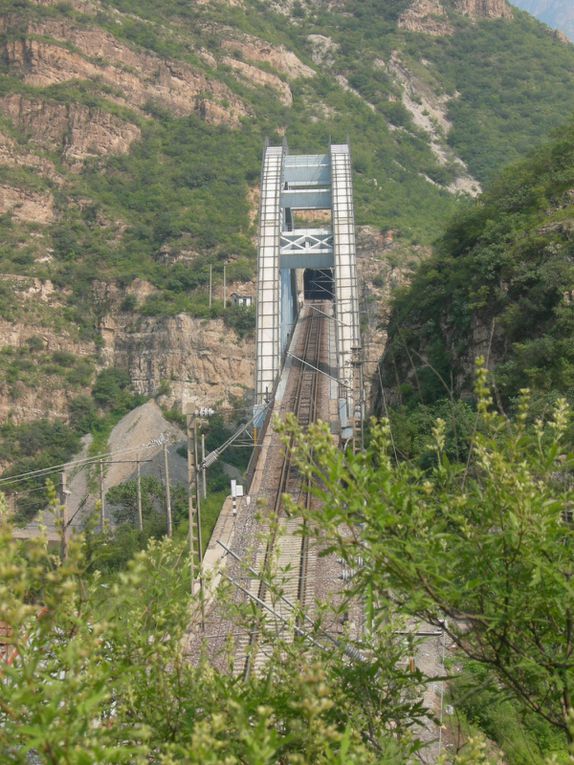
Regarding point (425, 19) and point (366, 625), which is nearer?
point (366, 625)

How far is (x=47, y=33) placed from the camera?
70.4 m

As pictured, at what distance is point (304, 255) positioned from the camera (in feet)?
101

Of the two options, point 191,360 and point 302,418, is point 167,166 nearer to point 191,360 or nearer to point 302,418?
point 191,360

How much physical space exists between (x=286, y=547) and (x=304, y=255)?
53.8 feet

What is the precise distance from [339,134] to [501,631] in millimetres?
77929

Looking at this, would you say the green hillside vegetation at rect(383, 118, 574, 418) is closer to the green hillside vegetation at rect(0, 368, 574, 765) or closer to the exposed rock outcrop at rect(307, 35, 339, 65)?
the green hillside vegetation at rect(0, 368, 574, 765)

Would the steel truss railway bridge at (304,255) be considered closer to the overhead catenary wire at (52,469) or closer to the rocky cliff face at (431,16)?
the overhead catenary wire at (52,469)

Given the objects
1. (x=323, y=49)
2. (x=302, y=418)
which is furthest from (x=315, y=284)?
(x=323, y=49)

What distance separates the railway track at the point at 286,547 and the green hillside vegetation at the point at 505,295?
3470 mm

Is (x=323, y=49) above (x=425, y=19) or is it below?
below

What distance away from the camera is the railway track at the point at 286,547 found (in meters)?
5.02

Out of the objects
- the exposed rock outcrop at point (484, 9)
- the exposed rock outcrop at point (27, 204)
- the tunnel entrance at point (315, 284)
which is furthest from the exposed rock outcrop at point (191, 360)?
the exposed rock outcrop at point (484, 9)

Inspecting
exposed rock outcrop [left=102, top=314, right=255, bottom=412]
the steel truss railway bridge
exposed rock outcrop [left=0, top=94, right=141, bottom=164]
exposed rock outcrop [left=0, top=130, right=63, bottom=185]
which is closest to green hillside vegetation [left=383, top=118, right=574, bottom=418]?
the steel truss railway bridge

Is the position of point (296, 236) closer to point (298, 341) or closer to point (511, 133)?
point (298, 341)
